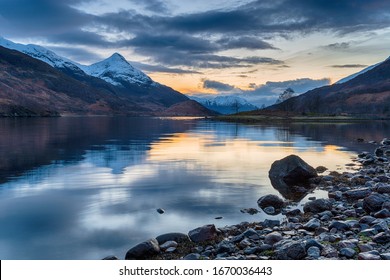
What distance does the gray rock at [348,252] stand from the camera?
474 inches

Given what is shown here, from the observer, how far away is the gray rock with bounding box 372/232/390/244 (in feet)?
43.2

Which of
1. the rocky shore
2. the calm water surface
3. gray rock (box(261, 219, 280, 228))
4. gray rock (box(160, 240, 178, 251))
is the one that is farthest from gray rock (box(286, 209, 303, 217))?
gray rock (box(160, 240, 178, 251))

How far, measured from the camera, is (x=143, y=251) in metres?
13.5

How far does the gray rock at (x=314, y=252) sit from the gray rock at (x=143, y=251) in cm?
503

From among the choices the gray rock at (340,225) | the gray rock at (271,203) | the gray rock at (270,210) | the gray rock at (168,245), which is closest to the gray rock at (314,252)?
the gray rock at (340,225)

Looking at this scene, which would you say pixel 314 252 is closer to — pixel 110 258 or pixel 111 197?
pixel 110 258

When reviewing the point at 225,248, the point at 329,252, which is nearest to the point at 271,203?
the point at 225,248

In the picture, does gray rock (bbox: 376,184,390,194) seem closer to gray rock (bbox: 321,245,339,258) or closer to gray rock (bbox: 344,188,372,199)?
gray rock (bbox: 344,188,372,199)

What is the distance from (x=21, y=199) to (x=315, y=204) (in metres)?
15.7

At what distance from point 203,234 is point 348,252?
524 cm

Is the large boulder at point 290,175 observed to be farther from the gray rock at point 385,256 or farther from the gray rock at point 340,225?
the gray rock at point 385,256

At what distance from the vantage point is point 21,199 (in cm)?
2217

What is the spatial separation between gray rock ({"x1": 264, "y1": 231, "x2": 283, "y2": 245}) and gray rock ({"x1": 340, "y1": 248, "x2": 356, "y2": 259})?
2.37 m
